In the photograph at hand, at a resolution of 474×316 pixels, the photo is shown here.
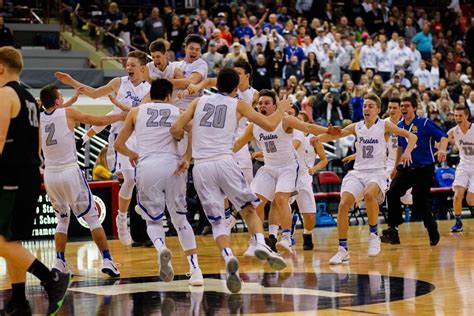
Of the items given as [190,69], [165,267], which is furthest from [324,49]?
[165,267]

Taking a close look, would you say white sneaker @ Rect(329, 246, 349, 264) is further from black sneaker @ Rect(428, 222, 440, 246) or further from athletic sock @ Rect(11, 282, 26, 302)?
athletic sock @ Rect(11, 282, 26, 302)

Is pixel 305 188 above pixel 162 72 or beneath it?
beneath

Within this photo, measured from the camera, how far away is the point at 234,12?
28375 mm

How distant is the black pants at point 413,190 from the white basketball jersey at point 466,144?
227 centimetres

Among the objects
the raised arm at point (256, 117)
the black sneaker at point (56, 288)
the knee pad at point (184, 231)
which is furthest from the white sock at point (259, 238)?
the black sneaker at point (56, 288)

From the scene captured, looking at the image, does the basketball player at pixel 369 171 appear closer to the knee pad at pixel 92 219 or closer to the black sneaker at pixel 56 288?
the knee pad at pixel 92 219

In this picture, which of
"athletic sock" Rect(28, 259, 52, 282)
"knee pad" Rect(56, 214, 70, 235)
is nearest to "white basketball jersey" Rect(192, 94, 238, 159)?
"knee pad" Rect(56, 214, 70, 235)

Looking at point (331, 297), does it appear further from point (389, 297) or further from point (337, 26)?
point (337, 26)

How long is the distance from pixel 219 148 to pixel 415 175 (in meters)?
6.33

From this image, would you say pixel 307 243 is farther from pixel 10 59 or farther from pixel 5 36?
pixel 5 36

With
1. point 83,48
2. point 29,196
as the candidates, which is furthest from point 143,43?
point 29,196

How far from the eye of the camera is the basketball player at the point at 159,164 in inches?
424

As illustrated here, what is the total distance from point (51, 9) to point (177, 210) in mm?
18655

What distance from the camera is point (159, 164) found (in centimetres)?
1074
